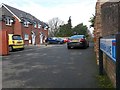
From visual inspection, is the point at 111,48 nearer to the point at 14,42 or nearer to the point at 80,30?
the point at 14,42

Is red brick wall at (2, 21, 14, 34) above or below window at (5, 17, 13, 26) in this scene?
below

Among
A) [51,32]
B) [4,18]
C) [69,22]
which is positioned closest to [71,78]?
[4,18]

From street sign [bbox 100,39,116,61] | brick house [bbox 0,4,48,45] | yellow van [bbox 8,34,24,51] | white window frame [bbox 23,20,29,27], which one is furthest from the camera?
white window frame [bbox 23,20,29,27]

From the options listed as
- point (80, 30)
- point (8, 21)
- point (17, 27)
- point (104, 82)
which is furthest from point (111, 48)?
point (80, 30)

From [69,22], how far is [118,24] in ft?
291

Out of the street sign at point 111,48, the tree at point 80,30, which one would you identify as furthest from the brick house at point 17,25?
the street sign at point 111,48

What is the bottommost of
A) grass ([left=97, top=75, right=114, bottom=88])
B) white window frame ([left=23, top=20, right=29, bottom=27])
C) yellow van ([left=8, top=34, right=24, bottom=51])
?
grass ([left=97, top=75, right=114, bottom=88])

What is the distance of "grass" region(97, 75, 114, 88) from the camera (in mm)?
7279

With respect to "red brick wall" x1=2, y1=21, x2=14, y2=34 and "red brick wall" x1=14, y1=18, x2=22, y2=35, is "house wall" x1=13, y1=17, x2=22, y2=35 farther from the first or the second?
"red brick wall" x1=2, y1=21, x2=14, y2=34

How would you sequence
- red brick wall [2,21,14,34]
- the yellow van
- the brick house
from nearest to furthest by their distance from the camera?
1. the yellow van
2. red brick wall [2,21,14,34]
3. the brick house

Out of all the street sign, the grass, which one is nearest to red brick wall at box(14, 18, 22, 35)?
the grass

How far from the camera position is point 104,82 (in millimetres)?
7730

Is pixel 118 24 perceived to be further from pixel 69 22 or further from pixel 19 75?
pixel 69 22

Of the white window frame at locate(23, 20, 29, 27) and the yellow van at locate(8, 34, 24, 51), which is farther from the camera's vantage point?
the white window frame at locate(23, 20, 29, 27)
